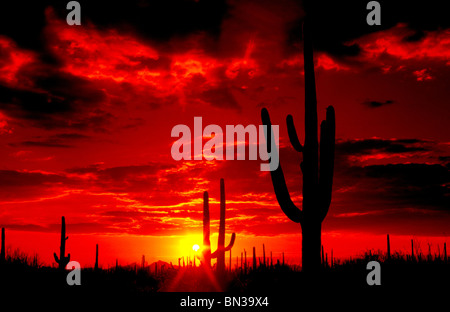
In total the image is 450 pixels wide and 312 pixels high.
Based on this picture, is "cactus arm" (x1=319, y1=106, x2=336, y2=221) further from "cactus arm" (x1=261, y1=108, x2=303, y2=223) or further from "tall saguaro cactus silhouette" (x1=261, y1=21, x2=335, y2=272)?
"cactus arm" (x1=261, y1=108, x2=303, y2=223)

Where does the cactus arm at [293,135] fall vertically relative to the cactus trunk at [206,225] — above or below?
above

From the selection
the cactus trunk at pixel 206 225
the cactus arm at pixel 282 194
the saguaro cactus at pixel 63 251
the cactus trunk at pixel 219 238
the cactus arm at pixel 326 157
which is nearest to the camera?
the cactus arm at pixel 326 157

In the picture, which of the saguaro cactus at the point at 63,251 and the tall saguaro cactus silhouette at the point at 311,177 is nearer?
the tall saguaro cactus silhouette at the point at 311,177

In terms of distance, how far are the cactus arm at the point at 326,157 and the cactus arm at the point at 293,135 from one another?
672 millimetres

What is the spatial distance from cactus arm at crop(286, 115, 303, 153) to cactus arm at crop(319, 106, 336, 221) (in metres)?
0.67

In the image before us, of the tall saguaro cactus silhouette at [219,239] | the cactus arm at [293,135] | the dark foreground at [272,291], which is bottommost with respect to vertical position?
the dark foreground at [272,291]

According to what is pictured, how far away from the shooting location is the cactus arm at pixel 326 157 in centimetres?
1184

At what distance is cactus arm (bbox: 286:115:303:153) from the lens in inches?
491

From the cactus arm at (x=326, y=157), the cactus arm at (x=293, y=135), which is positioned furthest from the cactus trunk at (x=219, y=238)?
the cactus arm at (x=326, y=157)

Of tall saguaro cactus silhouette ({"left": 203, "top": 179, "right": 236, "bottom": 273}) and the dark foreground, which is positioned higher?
tall saguaro cactus silhouette ({"left": 203, "top": 179, "right": 236, "bottom": 273})

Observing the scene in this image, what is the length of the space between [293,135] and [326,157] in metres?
1.06

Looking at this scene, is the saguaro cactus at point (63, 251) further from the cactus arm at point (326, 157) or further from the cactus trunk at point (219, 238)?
the cactus arm at point (326, 157)

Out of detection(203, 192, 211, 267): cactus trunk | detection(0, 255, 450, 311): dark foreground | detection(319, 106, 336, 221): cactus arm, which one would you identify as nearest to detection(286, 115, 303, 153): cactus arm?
detection(319, 106, 336, 221): cactus arm
